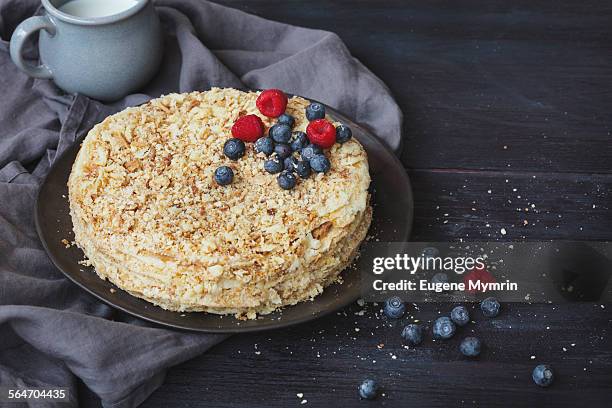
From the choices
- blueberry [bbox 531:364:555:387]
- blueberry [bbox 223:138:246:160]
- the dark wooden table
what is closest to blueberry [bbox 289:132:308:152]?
blueberry [bbox 223:138:246:160]

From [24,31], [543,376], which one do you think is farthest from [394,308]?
[24,31]

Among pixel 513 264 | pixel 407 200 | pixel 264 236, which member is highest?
pixel 264 236

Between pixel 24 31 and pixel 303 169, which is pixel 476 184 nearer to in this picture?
pixel 303 169

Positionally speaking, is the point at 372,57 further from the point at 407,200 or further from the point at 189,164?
the point at 189,164

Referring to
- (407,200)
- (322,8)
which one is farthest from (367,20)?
(407,200)

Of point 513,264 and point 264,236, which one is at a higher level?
point 264,236

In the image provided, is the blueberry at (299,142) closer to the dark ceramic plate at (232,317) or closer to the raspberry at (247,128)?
the raspberry at (247,128)

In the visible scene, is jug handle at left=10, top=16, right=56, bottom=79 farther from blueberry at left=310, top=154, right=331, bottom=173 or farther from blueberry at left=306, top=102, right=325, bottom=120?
blueberry at left=310, top=154, right=331, bottom=173
